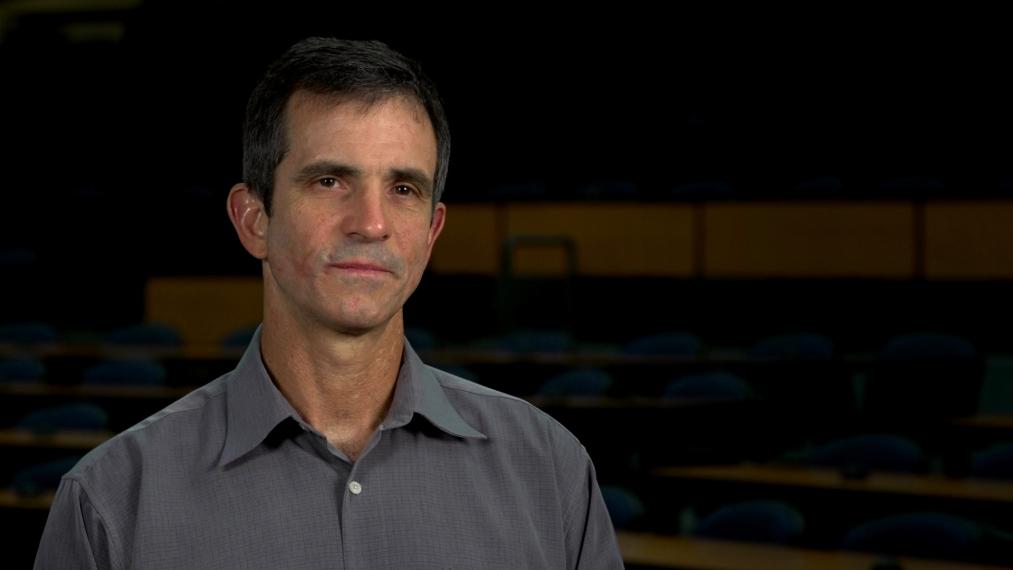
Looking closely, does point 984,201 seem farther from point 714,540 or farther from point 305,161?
point 305,161

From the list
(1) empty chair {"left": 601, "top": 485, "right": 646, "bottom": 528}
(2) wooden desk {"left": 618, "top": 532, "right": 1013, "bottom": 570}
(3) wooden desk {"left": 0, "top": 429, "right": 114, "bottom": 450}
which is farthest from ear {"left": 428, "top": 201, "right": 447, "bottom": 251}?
(3) wooden desk {"left": 0, "top": 429, "right": 114, "bottom": 450}

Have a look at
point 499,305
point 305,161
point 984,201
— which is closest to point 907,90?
point 984,201

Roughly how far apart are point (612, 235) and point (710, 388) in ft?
10.1

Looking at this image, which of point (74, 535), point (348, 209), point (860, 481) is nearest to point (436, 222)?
point (348, 209)

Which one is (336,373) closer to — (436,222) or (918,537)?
(436,222)

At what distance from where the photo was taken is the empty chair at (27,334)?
31.6 ft

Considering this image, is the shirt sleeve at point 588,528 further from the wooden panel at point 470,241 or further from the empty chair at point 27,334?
the empty chair at point 27,334

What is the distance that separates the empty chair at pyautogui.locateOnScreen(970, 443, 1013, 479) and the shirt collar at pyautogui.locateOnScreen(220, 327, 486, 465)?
4.99m

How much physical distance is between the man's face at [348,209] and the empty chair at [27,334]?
8.95 m

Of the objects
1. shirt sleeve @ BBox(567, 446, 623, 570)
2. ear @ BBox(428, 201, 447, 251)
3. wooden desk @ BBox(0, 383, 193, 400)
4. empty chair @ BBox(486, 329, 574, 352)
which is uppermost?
ear @ BBox(428, 201, 447, 251)

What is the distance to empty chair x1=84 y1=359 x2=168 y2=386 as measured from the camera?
26.6 ft

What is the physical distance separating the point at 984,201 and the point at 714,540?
15.2 ft

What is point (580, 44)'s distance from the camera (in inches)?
457

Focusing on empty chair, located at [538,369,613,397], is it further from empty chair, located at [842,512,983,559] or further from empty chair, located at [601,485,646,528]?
empty chair, located at [842,512,983,559]
